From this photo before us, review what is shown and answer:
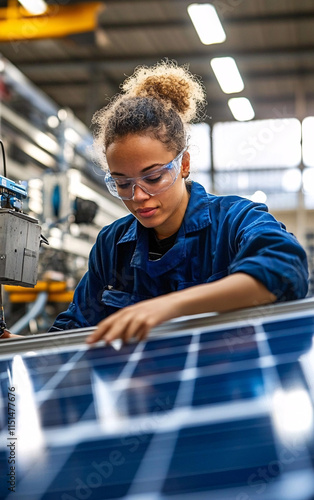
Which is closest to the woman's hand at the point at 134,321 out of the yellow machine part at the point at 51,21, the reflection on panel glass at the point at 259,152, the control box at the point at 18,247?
the control box at the point at 18,247

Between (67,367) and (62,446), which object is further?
(67,367)

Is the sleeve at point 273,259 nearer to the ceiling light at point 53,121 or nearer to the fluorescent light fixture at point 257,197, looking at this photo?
the fluorescent light fixture at point 257,197

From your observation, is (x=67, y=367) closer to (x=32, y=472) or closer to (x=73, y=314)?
(x=32, y=472)

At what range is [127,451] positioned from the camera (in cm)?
74

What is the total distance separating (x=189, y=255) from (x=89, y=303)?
15.5 inches

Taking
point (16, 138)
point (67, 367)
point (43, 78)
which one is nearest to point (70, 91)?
point (43, 78)

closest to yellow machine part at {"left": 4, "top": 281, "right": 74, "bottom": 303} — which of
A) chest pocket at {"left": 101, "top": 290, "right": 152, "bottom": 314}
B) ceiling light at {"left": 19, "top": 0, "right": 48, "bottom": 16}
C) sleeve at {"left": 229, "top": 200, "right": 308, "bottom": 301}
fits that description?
chest pocket at {"left": 101, "top": 290, "right": 152, "bottom": 314}

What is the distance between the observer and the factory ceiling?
10125mm

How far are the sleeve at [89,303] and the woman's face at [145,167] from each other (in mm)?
355

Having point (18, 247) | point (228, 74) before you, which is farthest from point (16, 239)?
point (228, 74)

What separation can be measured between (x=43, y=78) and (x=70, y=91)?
32.0 inches

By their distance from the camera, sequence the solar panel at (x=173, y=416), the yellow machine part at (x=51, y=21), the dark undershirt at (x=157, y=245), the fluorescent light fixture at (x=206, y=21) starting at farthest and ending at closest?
1. the yellow machine part at (x=51, y=21)
2. the fluorescent light fixture at (x=206, y=21)
3. the dark undershirt at (x=157, y=245)
4. the solar panel at (x=173, y=416)

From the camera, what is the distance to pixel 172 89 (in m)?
1.98

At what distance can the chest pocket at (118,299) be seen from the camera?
6.28 feet
